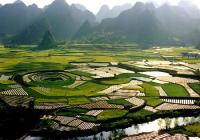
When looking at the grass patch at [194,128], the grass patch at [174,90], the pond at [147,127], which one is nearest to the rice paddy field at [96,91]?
the grass patch at [174,90]

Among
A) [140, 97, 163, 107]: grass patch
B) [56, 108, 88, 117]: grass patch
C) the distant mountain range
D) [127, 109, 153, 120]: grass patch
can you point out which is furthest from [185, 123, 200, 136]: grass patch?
the distant mountain range

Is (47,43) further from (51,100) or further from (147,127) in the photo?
(147,127)

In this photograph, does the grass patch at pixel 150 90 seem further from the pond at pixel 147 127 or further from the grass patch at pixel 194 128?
the grass patch at pixel 194 128

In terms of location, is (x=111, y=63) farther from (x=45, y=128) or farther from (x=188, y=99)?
(x=45, y=128)

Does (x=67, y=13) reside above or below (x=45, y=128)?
above

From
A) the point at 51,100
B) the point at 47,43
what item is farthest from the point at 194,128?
the point at 47,43

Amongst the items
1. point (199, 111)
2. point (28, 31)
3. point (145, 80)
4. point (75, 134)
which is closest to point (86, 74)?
point (145, 80)
